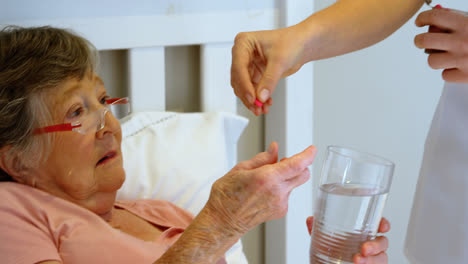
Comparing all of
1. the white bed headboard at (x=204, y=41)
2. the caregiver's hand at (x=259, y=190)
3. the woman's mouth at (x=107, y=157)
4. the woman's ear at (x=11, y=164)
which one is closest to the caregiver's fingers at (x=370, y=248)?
the caregiver's hand at (x=259, y=190)

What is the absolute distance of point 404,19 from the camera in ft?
3.60

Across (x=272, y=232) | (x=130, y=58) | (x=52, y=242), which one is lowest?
(x=272, y=232)

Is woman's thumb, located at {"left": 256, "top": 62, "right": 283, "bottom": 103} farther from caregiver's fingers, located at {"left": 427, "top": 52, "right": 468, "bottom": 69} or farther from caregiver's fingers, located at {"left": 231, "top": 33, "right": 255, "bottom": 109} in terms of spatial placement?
caregiver's fingers, located at {"left": 427, "top": 52, "right": 468, "bottom": 69}

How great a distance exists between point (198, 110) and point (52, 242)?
2.33ft

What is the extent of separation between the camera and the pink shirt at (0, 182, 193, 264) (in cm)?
100

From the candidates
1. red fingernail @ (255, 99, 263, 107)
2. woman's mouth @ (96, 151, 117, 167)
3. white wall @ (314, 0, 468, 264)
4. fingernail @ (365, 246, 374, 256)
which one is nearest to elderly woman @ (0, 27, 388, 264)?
woman's mouth @ (96, 151, 117, 167)

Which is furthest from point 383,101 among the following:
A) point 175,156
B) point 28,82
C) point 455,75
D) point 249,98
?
point 28,82

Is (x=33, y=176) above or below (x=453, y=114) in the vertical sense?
below

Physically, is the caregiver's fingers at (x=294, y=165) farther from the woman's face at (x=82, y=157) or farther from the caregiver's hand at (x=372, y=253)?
the woman's face at (x=82, y=157)

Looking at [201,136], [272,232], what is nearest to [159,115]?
Result: [201,136]

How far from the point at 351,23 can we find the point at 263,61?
0.66 ft

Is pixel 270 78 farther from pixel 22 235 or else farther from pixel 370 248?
pixel 22 235

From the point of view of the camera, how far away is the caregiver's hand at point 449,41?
2.86 feet

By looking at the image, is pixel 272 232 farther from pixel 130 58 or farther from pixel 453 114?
pixel 453 114
